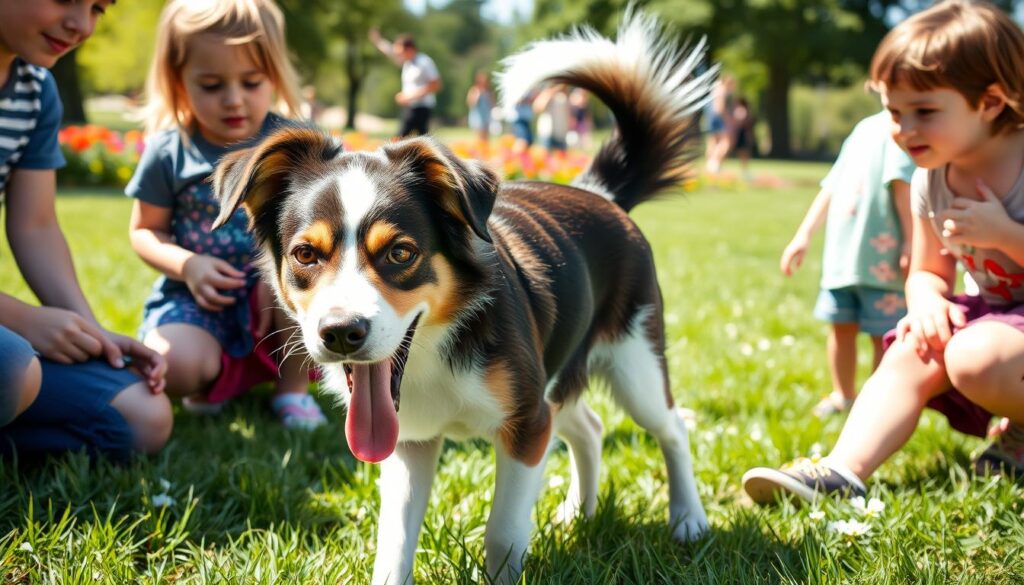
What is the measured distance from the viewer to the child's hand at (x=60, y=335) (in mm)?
2994

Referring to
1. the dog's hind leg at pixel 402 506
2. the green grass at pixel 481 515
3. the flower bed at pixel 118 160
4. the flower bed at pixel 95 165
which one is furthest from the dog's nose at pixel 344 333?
the flower bed at pixel 95 165

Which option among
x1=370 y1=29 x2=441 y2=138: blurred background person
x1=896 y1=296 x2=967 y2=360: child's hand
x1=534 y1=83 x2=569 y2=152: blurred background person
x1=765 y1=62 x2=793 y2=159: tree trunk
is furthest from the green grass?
x1=765 y1=62 x2=793 y2=159: tree trunk

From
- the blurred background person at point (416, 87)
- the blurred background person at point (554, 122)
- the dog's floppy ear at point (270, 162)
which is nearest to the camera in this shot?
the dog's floppy ear at point (270, 162)

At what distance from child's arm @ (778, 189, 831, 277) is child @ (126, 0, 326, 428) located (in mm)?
2102

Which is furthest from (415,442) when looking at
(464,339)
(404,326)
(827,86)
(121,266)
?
(827,86)

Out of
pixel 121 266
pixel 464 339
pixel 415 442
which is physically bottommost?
pixel 121 266

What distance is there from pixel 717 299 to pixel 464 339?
4.45 metres

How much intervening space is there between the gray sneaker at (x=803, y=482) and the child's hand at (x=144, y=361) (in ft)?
6.85

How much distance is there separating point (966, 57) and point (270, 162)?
2.11m

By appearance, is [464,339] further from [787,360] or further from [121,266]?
[121,266]

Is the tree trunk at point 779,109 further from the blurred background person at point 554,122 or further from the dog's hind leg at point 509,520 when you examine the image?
the dog's hind leg at point 509,520

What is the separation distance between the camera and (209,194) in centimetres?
371

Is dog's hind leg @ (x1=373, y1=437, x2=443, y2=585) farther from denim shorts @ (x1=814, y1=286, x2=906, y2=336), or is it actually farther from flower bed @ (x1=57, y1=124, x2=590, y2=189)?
flower bed @ (x1=57, y1=124, x2=590, y2=189)

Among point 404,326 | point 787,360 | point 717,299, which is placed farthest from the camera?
point 717,299
